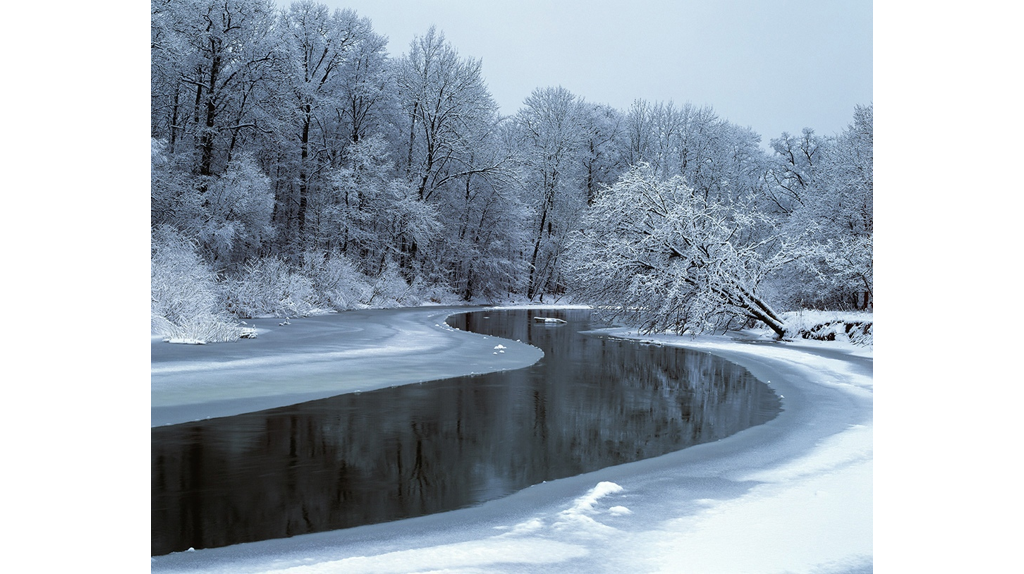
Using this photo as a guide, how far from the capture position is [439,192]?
29156 millimetres

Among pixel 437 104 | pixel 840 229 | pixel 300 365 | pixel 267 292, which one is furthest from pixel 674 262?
pixel 437 104

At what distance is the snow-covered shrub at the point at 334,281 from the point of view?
781 inches

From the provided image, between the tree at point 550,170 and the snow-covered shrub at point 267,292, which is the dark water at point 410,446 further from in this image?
the tree at point 550,170

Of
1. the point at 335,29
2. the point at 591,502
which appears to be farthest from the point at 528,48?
the point at 335,29

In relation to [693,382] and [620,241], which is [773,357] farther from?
[620,241]

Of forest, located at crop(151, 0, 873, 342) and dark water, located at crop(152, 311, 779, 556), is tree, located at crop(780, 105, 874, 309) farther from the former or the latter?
dark water, located at crop(152, 311, 779, 556)

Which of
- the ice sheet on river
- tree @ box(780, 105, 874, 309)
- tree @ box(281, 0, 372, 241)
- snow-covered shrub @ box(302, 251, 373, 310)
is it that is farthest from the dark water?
tree @ box(281, 0, 372, 241)

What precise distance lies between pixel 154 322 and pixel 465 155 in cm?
2023

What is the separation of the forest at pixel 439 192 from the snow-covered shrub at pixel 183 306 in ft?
0.12

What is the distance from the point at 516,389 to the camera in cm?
671

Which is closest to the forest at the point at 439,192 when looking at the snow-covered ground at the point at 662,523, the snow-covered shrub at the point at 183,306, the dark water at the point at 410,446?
the snow-covered shrub at the point at 183,306

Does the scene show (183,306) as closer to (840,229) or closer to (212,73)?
(212,73)

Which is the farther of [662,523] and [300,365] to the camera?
[300,365]

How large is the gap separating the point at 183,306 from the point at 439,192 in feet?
64.6
